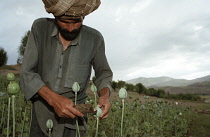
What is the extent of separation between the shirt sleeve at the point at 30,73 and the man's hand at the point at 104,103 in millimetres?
467

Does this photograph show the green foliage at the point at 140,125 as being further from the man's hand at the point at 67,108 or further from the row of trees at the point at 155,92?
the row of trees at the point at 155,92

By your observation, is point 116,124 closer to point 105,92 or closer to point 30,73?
point 105,92

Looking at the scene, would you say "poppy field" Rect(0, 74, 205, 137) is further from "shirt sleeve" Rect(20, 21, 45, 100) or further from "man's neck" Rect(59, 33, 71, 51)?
"man's neck" Rect(59, 33, 71, 51)

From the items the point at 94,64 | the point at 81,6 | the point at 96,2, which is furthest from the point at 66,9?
the point at 94,64

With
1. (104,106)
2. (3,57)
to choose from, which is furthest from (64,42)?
(3,57)

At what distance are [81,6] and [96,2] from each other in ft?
0.55

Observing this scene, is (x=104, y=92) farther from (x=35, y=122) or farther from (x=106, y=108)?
(x=35, y=122)

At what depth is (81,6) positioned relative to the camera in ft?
5.00

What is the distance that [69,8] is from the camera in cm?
148

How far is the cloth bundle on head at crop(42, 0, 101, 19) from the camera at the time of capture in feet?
4.80

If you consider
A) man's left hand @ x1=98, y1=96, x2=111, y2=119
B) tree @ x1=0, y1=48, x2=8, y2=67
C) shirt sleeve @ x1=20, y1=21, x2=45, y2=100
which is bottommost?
man's left hand @ x1=98, y1=96, x2=111, y2=119

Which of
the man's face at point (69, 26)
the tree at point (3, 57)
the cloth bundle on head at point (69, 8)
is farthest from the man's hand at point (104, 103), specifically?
the tree at point (3, 57)

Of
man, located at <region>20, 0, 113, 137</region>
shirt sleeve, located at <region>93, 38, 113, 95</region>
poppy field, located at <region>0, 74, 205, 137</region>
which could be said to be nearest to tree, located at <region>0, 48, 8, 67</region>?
poppy field, located at <region>0, 74, 205, 137</region>

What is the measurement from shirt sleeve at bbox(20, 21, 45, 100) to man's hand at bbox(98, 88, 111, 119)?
467 mm
